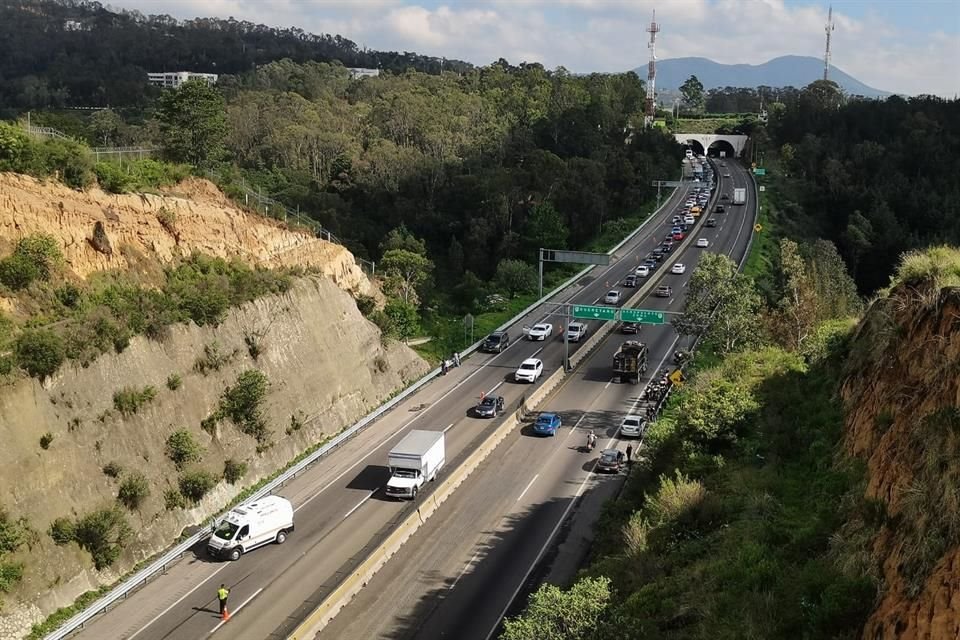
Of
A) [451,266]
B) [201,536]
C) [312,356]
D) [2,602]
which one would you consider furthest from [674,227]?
[2,602]

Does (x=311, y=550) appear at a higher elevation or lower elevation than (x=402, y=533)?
lower

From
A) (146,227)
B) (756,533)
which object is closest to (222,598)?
(756,533)

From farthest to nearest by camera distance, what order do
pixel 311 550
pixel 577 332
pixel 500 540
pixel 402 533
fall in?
pixel 577 332 < pixel 500 540 < pixel 402 533 < pixel 311 550

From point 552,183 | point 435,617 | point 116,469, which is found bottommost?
point 435,617

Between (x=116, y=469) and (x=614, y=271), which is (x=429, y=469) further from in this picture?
(x=614, y=271)

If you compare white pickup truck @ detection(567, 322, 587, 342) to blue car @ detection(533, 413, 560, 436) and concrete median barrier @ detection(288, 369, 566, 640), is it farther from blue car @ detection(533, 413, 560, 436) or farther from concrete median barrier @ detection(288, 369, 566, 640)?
blue car @ detection(533, 413, 560, 436)

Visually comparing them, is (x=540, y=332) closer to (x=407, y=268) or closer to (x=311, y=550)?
(x=407, y=268)
